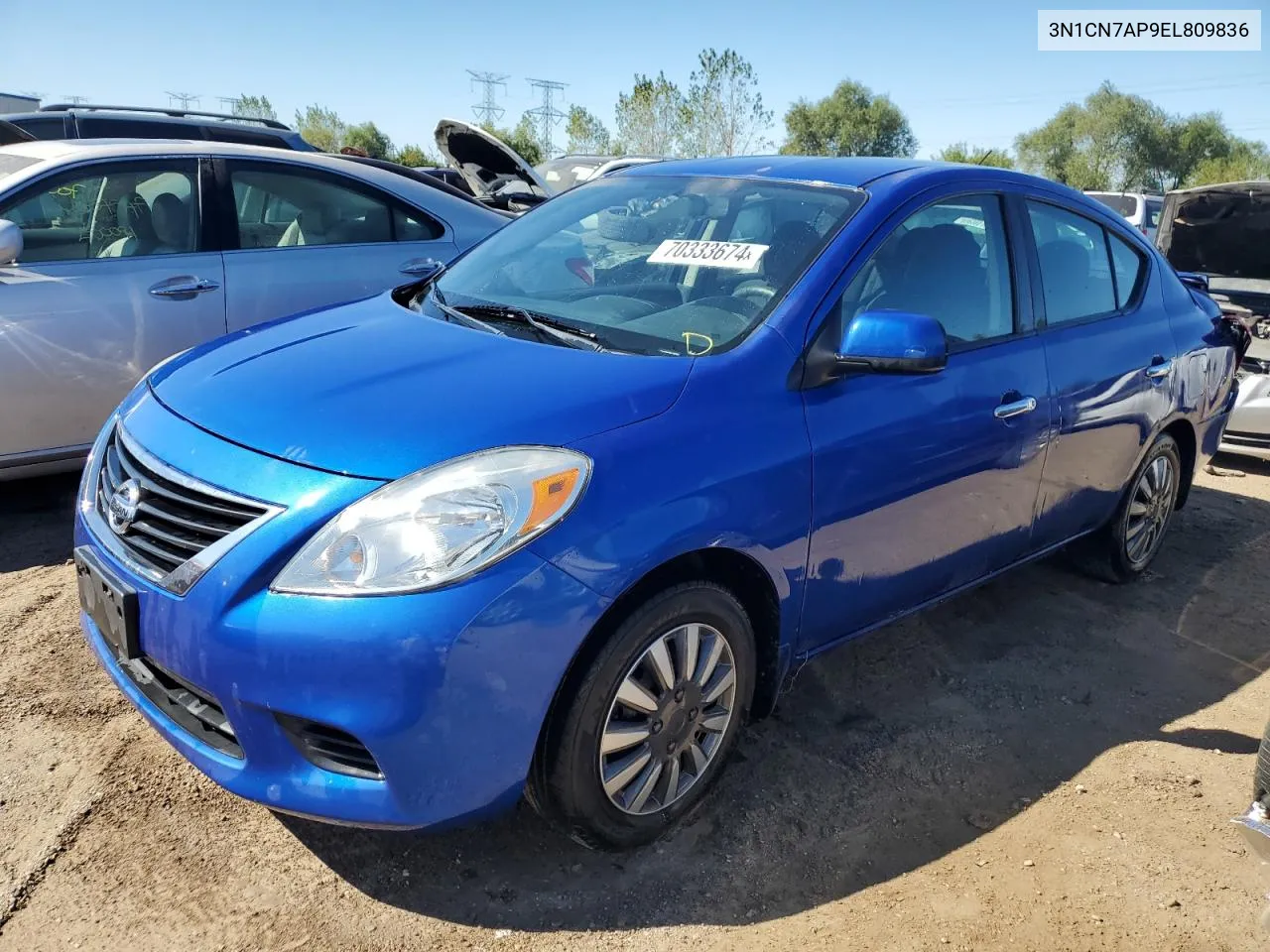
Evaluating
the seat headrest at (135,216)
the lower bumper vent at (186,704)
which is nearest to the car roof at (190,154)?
the seat headrest at (135,216)

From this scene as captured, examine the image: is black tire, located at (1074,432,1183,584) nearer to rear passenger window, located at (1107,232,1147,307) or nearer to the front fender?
rear passenger window, located at (1107,232,1147,307)

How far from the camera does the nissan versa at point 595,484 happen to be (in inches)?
77.4

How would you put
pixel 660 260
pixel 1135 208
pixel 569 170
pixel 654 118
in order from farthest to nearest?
pixel 654 118, pixel 1135 208, pixel 569 170, pixel 660 260

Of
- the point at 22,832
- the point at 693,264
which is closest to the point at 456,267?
the point at 693,264

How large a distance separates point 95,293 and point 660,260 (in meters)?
2.66

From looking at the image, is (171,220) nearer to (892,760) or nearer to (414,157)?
(892,760)

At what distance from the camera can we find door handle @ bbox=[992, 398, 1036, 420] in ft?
10.1

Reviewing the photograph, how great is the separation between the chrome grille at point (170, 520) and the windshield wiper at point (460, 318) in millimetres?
933

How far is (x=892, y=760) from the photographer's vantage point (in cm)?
294

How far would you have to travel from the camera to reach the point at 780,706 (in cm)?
318

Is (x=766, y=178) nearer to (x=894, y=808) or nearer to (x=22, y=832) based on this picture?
(x=894, y=808)

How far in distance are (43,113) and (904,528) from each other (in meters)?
8.51

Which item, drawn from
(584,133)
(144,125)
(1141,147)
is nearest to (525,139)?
(584,133)

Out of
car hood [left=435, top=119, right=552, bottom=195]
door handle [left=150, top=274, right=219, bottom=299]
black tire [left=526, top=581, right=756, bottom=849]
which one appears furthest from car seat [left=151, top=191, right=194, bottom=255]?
black tire [left=526, top=581, right=756, bottom=849]
